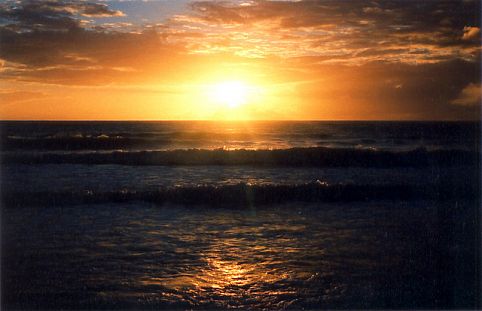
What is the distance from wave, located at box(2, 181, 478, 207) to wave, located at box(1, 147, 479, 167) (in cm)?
802

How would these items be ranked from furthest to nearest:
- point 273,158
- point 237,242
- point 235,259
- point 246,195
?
point 273,158
point 246,195
point 237,242
point 235,259

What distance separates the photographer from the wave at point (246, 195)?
12289mm

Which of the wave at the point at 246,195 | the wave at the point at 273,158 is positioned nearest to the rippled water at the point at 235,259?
the wave at the point at 246,195

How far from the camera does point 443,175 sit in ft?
59.7

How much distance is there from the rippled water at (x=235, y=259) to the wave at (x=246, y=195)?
4.80ft

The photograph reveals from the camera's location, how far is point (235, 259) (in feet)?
23.6

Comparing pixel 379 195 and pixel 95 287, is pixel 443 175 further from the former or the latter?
pixel 95 287

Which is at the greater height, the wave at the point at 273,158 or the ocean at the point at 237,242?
the wave at the point at 273,158

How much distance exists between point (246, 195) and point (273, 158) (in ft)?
34.6

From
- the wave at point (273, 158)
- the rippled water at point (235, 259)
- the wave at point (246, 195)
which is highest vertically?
the wave at point (273, 158)

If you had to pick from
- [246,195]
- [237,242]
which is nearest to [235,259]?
[237,242]

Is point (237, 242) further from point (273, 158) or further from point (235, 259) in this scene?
point (273, 158)

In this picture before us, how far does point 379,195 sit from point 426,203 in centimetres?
146

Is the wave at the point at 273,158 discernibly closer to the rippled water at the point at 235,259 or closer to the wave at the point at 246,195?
the wave at the point at 246,195
